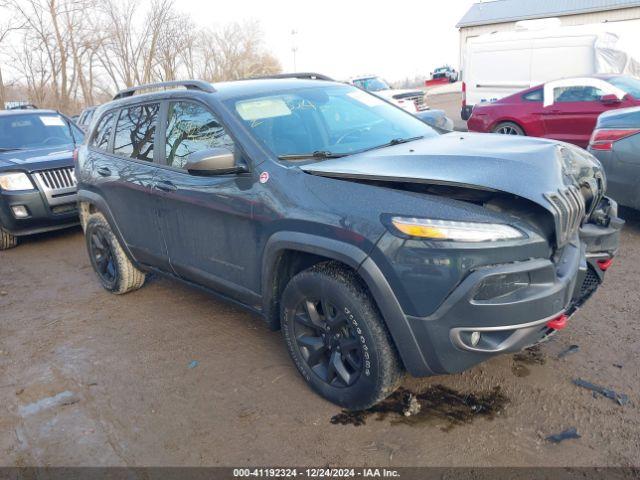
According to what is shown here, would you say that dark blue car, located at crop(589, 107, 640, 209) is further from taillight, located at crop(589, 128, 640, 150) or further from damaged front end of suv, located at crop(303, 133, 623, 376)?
damaged front end of suv, located at crop(303, 133, 623, 376)

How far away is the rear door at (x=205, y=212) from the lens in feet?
10.5

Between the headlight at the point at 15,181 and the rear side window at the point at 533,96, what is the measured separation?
8.60m

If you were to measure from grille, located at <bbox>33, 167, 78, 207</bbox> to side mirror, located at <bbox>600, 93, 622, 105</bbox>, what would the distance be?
8373 mm

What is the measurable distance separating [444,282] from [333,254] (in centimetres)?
58

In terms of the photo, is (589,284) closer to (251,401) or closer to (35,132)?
(251,401)

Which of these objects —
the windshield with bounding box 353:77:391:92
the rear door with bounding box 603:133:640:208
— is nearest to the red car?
the rear door with bounding box 603:133:640:208

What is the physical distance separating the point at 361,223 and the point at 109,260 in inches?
128

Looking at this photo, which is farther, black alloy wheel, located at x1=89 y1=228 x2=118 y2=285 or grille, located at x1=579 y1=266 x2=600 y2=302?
black alloy wheel, located at x1=89 y1=228 x2=118 y2=285

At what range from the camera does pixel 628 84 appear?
30.3ft

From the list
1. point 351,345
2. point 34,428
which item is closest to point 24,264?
point 34,428

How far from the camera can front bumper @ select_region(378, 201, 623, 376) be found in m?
2.31

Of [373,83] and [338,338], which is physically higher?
[373,83]

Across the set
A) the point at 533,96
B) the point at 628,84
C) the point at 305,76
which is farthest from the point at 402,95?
the point at 305,76

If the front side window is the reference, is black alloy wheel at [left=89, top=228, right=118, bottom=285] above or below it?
below
